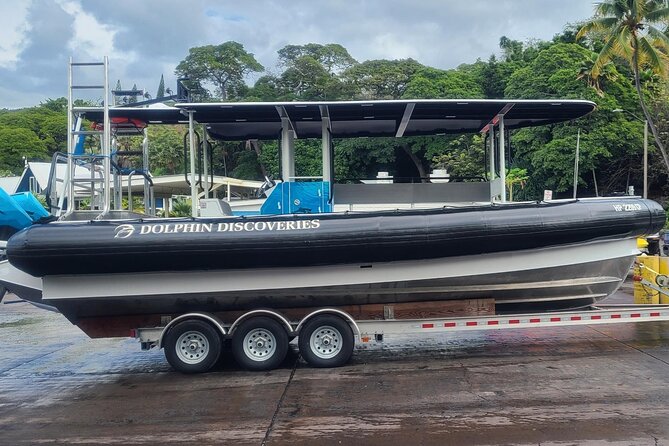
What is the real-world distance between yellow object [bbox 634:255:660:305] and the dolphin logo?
739cm

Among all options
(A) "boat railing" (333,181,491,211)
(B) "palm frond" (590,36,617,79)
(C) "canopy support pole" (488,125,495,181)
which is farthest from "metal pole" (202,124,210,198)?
(B) "palm frond" (590,36,617,79)

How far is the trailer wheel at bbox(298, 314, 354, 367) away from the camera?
289 inches

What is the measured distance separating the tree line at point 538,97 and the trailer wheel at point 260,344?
2.76 meters

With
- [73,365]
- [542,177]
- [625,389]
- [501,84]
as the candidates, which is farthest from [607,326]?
[501,84]

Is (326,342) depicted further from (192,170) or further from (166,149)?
(166,149)

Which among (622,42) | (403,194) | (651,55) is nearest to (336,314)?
(403,194)

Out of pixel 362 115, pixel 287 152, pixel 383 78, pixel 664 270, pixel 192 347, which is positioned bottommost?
pixel 192 347

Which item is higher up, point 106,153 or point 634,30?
point 634,30

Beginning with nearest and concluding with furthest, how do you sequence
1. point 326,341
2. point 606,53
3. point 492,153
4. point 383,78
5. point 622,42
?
point 326,341, point 492,153, point 622,42, point 606,53, point 383,78

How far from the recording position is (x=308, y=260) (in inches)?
279

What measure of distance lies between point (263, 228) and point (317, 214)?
2.21 feet

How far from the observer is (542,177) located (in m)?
29.2

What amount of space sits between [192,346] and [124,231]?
165 cm

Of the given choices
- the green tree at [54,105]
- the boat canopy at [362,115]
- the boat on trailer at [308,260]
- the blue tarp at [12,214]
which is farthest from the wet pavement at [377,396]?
the green tree at [54,105]
